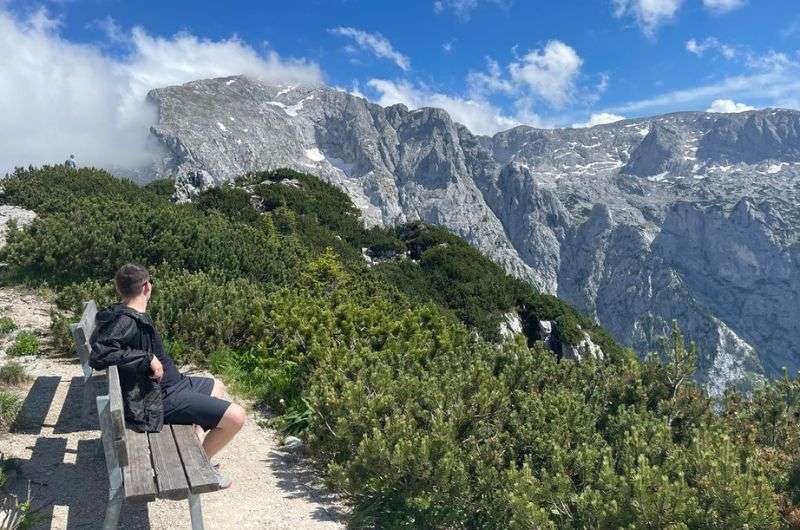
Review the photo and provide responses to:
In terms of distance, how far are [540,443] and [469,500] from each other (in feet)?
3.17

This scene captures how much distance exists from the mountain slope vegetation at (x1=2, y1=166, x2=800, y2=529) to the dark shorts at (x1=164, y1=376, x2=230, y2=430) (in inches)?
47.5

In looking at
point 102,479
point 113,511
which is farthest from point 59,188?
point 113,511

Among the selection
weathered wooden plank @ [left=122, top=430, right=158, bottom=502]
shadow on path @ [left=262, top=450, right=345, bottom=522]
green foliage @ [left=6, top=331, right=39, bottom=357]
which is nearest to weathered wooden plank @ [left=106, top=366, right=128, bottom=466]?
weathered wooden plank @ [left=122, top=430, right=158, bottom=502]

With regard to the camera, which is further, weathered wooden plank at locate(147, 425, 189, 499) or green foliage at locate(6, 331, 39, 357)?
green foliage at locate(6, 331, 39, 357)

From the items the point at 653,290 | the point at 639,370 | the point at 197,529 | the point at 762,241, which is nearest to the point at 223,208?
the point at 639,370

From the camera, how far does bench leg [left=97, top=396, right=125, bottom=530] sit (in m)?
3.78

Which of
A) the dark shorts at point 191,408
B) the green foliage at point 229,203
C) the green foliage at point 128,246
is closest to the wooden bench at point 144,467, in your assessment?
the dark shorts at point 191,408

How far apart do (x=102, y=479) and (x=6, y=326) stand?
4.90m

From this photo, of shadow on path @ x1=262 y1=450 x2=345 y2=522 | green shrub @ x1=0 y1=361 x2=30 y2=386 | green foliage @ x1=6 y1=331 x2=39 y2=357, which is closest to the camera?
shadow on path @ x1=262 y1=450 x2=345 y2=522

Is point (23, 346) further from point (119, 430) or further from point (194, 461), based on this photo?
point (119, 430)

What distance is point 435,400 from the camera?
19.8ft

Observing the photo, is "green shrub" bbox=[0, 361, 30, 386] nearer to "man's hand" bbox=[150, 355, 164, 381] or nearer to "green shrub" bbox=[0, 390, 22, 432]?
"green shrub" bbox=[0, 390, 22, 432]

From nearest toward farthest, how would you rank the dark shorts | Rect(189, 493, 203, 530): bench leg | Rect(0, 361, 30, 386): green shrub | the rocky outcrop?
Rect(189, 493, 203, 530): bench leg → the dark shorts → Rect(0, 361, 30, 386): green shrub → the rocky outcrop

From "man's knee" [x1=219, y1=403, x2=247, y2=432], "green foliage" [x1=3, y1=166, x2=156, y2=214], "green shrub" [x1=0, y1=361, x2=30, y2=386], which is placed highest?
"green foliage" [x1=3, y1=166, x2=156, y2=214]
